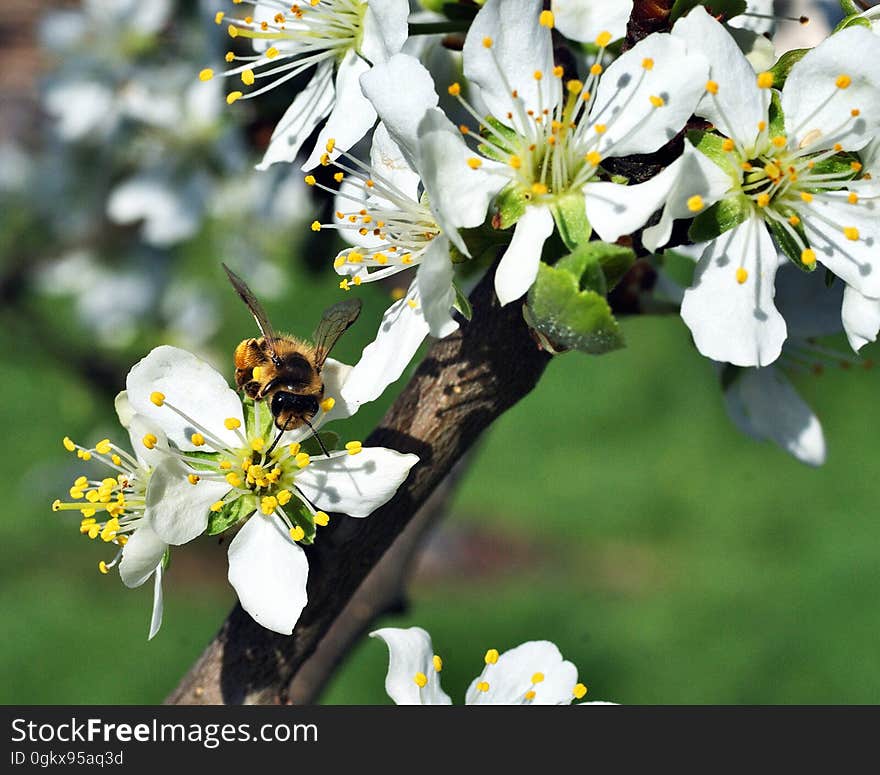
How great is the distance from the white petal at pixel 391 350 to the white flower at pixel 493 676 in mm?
240

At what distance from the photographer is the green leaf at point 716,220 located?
0.99 m

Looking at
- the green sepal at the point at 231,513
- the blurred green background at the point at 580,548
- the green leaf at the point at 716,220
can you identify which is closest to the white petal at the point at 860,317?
the green leaf at the point at 716,220

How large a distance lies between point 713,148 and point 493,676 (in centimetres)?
56

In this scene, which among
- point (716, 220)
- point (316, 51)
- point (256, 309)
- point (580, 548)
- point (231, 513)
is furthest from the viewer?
point (580, 548)

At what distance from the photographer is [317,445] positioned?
111 centimetres

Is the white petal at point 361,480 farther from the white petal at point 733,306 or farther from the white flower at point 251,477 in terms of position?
the white petal at point 733,306

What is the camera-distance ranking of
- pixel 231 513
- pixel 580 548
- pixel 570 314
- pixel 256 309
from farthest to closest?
pixel 580 548 < pixel 256 309 < pixel 231 513 < pixel 570 314

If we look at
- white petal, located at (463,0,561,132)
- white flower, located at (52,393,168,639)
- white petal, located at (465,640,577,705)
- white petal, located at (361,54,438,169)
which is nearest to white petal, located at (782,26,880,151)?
white petal, located at (463,0,561,132)

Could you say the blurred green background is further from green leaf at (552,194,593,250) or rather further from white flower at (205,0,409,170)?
green leaf at (552,194,593,250)

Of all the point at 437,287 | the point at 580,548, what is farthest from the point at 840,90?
the point at 580,548

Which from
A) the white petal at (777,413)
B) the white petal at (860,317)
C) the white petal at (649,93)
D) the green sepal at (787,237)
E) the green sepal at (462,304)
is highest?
the white petal at (649,93)

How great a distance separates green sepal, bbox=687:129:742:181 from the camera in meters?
0.99

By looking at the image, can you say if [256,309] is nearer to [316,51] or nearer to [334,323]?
[334,323]

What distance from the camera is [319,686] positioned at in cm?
144
